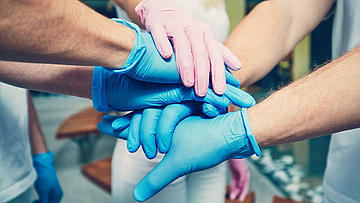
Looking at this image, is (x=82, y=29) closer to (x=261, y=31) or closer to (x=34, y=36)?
(x=34, y=36)

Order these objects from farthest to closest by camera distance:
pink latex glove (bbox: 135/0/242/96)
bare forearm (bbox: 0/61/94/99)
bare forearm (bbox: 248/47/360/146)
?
bare forearm (bbox: 0/61/94/99) → pink latex glove (bbox: 135/0/242/96) → bare forearm (bbox: 248/47/360/146)

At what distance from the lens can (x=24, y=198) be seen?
0.88 metres

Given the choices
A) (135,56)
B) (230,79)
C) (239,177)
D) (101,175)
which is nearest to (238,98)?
(230,79)

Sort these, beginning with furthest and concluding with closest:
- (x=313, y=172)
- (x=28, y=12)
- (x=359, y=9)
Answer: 1. (x=313, y=172)
2. (x=359, y=9)
3. (x=28, y=12)

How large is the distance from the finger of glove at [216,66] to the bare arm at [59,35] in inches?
9.0

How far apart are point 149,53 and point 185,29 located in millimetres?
149

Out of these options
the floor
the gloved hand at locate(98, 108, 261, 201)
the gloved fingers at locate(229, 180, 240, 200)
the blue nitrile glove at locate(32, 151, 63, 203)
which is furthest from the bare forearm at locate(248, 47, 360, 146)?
the floor

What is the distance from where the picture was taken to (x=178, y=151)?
59cm

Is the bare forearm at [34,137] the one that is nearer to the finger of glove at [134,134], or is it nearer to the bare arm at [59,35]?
the finger of glove at [134,134]

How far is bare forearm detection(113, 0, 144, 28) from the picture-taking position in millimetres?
833

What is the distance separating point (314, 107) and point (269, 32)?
499mm

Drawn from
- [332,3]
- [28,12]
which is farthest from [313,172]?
[28,12]

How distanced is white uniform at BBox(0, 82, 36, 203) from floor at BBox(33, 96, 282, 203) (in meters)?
1.60

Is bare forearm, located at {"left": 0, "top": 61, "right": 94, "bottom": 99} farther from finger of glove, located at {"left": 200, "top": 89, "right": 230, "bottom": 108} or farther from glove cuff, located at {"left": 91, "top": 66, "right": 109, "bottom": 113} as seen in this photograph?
finger of glove, located at {"left": 200, "top": 89, "right": 230, "bottom": 108}
